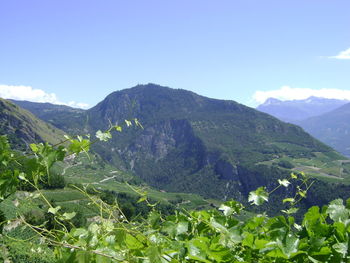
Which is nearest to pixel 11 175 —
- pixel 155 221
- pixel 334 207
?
pixel 155 221

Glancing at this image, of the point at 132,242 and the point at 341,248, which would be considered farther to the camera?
the point at 132,242

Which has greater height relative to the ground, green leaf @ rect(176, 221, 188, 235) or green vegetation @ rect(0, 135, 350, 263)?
green vegetation @ rect(0, 135, 350, 263)

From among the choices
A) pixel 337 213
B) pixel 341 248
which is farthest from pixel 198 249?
pixel 337 213

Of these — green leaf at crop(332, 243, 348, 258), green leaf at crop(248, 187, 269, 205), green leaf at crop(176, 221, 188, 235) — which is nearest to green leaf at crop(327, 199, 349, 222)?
green leaf at crop(332, 243, 348, 258)

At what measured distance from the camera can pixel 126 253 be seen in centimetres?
231

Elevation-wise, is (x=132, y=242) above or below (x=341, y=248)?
below

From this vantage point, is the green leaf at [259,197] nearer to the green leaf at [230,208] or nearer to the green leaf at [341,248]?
the green leaf at [230,208]

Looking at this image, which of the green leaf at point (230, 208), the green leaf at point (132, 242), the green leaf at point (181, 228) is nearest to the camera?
the green leaf at point (132, 242)

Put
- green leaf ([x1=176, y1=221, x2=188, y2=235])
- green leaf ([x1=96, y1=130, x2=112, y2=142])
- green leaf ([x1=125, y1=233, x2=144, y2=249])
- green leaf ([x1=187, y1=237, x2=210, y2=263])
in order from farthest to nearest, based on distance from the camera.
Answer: green leaf ([x1=176, y1=221, x2=188, y2=235]), green leaf ([x1=96, y1=130, x2=112, y2=142]), green leaf ([x1=125, y1=233, x2=144, y2=249]), green leaf ([x1=187, y1=237, x2=210, y2=263])

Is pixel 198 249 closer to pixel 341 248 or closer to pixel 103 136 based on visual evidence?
pixel 341 248

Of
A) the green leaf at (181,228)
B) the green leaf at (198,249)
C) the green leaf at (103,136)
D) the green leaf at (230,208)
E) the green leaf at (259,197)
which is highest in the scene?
the green leaf at (103,136)

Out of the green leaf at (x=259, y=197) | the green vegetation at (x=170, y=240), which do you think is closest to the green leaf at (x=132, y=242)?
the green vegetation at (x=170, y=240)

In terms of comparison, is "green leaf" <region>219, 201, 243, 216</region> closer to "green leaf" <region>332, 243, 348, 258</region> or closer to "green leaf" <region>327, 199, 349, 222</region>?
"green leaf" <region>327, 199, 349, 222</region>

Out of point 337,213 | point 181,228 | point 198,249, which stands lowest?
point 181,228
